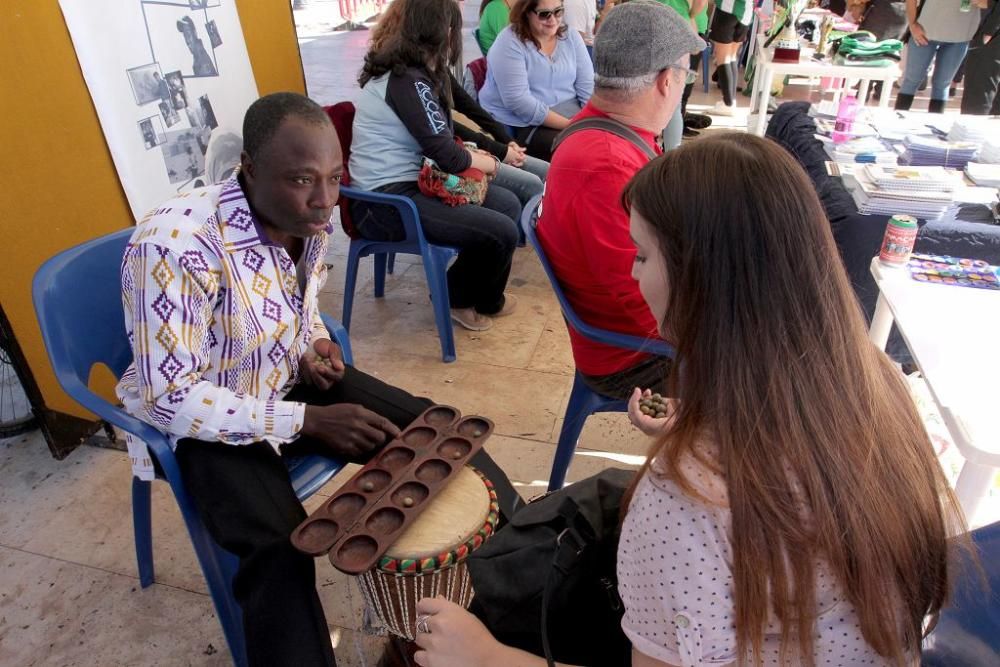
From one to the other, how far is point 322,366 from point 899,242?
1.53 m

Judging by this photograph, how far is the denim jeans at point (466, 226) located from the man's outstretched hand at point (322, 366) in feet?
3.84

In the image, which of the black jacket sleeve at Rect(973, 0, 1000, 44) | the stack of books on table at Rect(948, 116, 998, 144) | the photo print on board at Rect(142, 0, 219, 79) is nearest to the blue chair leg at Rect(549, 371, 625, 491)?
the photo print on board at Rect(142, 0, 219, 79)

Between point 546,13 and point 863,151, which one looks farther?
point 546,13

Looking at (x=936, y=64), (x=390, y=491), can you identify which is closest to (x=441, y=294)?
(x=390, y=491)

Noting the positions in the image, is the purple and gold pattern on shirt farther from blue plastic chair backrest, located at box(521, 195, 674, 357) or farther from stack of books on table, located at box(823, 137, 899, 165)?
stack of books on table, located at box(823, 137, 899, 165)

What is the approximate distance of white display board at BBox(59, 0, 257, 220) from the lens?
2.38 metres

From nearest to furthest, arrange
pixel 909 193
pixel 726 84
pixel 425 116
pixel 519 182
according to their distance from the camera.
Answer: pixel 909 193 → pixel 425 116 → pixel 519 182 → pixel 726 84

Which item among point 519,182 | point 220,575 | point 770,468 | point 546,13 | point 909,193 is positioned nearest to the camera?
point 770,468

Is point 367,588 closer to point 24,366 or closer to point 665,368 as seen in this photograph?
point 665,368

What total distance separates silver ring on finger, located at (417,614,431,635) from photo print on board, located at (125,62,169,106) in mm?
2186

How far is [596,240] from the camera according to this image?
188 cm

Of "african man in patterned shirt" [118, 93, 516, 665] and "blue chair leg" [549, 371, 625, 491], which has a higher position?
"african man in patterned shirt" [118, 93, 516, 665]

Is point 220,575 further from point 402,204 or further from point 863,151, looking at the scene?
point 863,151

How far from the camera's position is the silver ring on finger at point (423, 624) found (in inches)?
44.7
